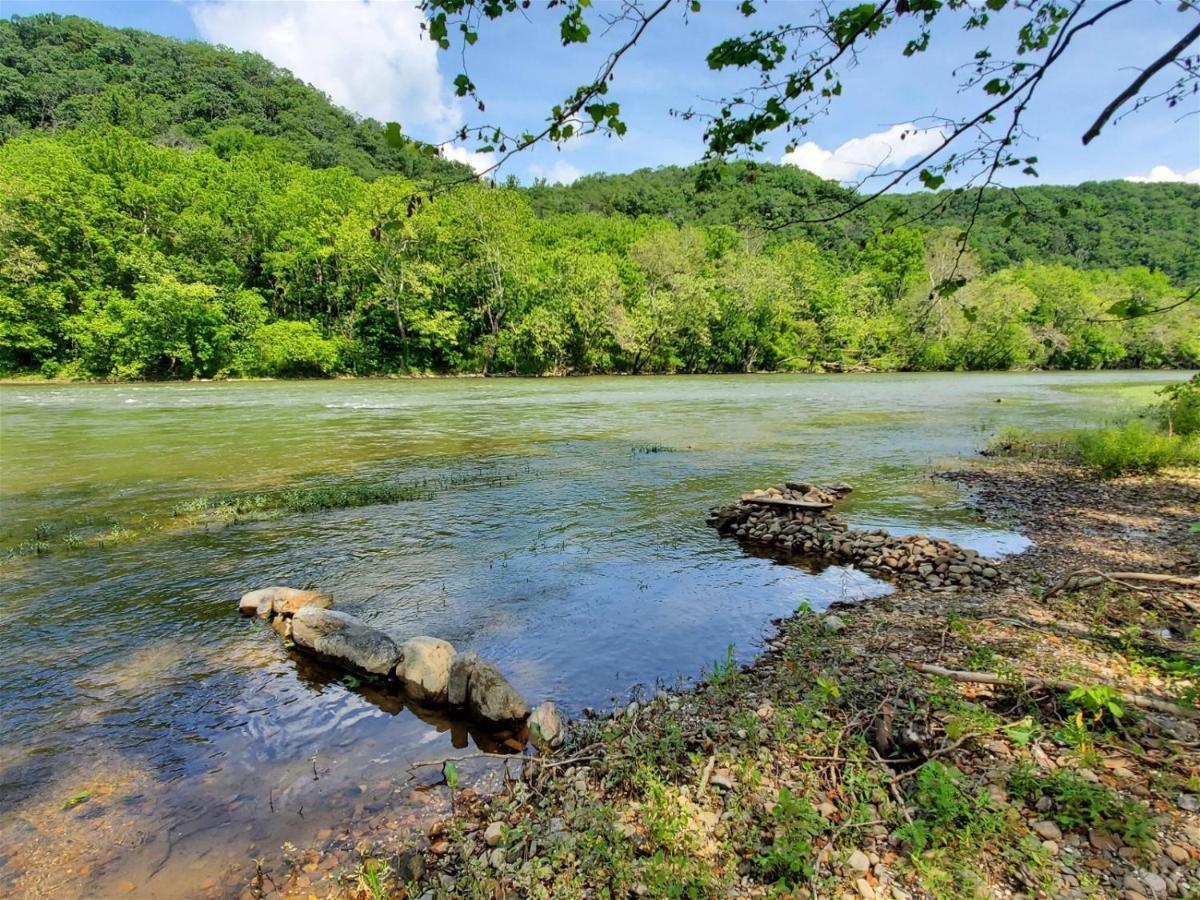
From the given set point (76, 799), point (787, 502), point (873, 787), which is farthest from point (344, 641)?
point (787, 502)

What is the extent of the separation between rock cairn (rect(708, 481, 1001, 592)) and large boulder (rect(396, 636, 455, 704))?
5.86 m

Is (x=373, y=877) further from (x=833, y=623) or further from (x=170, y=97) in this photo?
(x=170, y=97)

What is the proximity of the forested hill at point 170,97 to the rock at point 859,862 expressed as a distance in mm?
85236

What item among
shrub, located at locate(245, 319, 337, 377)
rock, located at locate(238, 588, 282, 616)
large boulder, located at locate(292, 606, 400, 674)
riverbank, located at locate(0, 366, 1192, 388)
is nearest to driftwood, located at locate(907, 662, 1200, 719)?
large boulder, located at locate(292, 606, 400, 674)

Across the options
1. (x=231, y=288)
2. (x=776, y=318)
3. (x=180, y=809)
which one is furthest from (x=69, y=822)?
(x=776, y=318)

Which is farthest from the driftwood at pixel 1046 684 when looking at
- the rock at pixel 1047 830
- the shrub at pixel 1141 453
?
the shrub at pixel 1141 453

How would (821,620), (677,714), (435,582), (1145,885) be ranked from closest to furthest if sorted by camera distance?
(1145,885) < (677,714) < (821,620) < (435,582)

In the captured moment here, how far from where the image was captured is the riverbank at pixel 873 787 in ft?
9.78

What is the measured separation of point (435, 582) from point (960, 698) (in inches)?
→ 243

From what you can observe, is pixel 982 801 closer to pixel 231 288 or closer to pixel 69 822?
pixel 69 822

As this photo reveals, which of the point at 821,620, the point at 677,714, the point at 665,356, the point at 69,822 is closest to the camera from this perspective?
the point at 69,822

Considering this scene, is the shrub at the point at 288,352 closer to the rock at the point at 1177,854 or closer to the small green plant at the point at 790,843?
the small green plant at the point at 790,843

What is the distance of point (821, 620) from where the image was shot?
258 inches

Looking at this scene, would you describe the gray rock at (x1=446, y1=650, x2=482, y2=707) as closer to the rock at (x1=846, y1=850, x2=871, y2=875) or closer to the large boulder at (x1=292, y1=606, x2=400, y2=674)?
the large boulder at (x1=292, y1=606, x2=400, y2=674)
